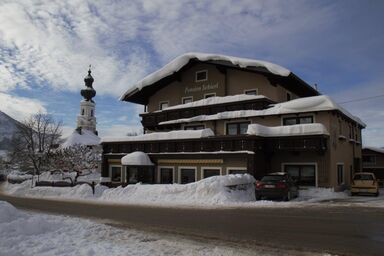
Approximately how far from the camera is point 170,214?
16.5 metres

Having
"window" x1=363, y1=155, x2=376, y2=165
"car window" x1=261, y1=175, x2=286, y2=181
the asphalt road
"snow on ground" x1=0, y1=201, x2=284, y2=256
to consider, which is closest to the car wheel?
"car window" x1=261, y1=175, x2=286, y2=181

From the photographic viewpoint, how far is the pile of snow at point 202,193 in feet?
72.0

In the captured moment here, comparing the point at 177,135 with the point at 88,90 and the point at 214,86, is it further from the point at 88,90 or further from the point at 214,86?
the point at 88,90

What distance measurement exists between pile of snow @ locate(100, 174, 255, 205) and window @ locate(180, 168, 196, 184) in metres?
4.47

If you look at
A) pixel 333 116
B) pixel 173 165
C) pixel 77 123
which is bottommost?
pixel 173 165

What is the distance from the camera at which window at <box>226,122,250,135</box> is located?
30484mm

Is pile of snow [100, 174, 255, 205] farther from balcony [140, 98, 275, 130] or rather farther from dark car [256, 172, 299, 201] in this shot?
balcony [140, 98, 275, 130]

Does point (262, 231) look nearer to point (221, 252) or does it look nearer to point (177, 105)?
point (221, 252)

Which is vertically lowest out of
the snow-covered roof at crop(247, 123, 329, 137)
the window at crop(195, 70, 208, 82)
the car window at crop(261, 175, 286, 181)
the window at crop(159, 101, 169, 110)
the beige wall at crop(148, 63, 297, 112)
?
the car window at crop(261, 175, 286, 181)

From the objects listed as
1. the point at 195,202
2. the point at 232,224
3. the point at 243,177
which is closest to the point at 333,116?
the point at 243,177

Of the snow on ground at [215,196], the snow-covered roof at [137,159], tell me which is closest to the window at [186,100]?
the snow-covered roof at [137,159]

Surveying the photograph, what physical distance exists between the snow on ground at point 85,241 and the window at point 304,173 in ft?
57.3

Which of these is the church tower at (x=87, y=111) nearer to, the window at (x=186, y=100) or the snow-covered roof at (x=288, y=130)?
the window at (x=186, y=100)

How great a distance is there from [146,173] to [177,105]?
765cm
